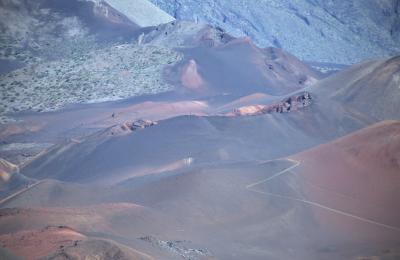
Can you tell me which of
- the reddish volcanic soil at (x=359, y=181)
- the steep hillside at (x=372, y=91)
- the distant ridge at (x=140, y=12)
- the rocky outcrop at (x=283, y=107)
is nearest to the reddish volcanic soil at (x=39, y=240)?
the reddish volcanic soil at (x=359, y=181)

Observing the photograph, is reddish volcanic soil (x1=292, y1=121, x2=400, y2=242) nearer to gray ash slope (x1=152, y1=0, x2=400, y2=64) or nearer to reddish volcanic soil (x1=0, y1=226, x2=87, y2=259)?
reddish volcanic soil (x1=0, y1=226, x2=87, y2=259)

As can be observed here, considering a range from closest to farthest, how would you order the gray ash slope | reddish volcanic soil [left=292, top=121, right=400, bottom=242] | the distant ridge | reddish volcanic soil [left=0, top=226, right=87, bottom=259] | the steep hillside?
reddish volcanic soil [left=0, top=226, right=87, bottom=259], reddish volcanic soil [left=292, top=121, right=400, bottom=242], the steep hillside, the distant ridge, the gray ash slope

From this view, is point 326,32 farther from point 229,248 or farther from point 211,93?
point 229,248

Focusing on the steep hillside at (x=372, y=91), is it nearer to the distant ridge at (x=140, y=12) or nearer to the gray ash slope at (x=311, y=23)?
the distant ridge at (x=140, y=12)

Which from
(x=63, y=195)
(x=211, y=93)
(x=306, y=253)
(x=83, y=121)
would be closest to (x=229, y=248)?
(x=306, y=253)

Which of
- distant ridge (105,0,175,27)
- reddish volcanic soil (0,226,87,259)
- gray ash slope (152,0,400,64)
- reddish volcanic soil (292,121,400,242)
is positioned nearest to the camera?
reddish volcanic soil (0,226,87,259)

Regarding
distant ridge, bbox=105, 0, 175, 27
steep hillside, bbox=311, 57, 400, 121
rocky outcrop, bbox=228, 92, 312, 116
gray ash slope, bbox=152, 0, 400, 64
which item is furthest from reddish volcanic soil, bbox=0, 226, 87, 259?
gray ash slope, bbox=152, 0, 400, 64

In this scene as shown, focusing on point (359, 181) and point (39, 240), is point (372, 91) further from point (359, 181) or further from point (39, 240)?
point (39, 240)

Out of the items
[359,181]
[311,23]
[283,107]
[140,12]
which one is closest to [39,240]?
[359,181]
